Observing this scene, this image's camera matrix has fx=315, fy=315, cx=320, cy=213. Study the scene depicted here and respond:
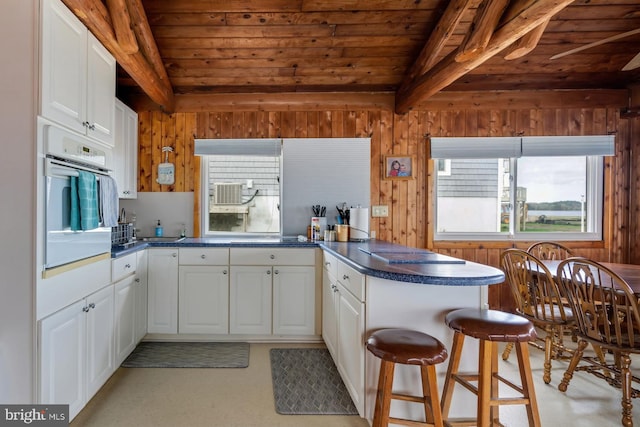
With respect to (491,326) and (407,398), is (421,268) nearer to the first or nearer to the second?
(491,326)

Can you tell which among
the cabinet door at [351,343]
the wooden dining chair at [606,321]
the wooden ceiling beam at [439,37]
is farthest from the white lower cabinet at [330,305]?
the wooden ceiling beam at [439,37]

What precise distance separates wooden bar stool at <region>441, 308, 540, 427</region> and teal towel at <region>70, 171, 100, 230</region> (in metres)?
1.98

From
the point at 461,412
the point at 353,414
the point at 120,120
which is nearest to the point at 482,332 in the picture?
the point at 461,412

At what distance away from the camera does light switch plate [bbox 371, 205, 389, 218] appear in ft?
11.3

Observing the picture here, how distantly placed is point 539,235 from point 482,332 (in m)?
2.70

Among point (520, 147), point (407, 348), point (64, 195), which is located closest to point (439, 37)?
point (520, 147)

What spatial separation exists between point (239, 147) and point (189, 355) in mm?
2036

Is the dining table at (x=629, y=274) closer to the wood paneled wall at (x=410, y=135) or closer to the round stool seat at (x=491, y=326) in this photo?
the wood paneled wall at (x=410, y=135)

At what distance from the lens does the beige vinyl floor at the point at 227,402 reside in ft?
5.97

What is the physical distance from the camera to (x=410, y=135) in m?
3.46

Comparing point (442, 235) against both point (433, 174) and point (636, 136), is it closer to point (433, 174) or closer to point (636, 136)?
point (433, 174)

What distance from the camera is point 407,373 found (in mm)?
1665

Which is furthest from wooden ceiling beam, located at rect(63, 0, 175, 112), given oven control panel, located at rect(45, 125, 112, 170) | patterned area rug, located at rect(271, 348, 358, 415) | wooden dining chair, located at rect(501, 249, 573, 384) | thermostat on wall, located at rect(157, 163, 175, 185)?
wooden dining chair, located at rect(501, 249, 573, 384)

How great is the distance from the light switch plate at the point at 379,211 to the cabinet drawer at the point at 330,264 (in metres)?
0.97
